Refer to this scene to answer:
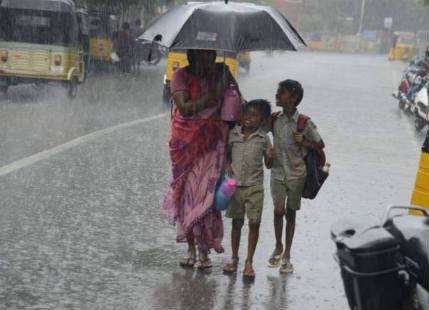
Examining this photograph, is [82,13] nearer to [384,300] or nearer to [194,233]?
[194,233]

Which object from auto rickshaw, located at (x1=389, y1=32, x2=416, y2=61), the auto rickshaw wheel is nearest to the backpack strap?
the auto rickshaw wheel

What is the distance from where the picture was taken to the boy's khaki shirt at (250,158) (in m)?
6.35

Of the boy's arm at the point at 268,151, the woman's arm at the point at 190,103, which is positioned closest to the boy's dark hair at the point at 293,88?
the boy's arm at the point at 268,151

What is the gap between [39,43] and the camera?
810 inches

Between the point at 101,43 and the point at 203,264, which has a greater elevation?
the point at 203,264

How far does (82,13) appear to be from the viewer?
2252cm

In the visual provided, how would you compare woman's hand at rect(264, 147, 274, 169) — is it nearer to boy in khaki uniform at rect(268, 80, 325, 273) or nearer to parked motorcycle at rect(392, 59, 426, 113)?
boy in khaki uniform at rect(268, 80, 325, 273)

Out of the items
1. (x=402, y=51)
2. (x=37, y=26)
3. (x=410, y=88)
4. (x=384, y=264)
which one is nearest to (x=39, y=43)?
(x=37, y=26)

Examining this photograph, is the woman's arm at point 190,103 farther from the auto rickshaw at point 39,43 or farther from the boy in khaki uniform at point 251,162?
the auto rickshaw at point 39,43

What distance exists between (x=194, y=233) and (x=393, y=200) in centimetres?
413

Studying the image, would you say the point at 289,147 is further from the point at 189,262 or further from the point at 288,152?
the point at 189,262

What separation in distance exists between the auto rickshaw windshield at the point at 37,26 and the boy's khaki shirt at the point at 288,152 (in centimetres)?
1484

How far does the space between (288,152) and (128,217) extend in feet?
7.32

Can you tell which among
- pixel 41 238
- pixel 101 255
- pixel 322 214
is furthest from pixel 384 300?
pixel 322 214
